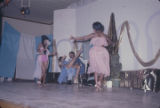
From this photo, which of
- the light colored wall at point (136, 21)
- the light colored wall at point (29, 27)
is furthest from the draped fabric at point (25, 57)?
the light colored wall at point (136, 21)

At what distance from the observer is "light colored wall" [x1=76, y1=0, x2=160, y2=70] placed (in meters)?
6.05

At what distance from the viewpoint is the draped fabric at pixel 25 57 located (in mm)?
10445

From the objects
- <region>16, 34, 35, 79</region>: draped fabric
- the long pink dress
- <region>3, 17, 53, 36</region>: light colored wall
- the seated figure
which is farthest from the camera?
<region>3, 17, 53, 36</region>: light colored wall

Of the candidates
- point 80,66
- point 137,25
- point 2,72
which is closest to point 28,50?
point 2,72

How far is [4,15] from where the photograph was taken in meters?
11.1

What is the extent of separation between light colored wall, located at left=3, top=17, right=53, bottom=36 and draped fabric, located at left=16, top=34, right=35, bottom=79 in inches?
36.3

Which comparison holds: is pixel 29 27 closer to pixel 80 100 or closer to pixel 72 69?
pixel 72 69

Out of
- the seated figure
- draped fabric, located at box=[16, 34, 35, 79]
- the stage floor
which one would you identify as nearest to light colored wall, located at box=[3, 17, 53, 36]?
draped fabric, located at box=[16, 34, 35, 79]

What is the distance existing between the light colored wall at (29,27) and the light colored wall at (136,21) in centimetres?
470

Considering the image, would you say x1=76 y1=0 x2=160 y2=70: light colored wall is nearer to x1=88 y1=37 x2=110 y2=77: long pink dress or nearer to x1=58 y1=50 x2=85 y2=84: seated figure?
x1=58 y1=50 x2=85 y2=84: seated figure

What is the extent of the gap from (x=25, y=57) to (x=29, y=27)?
201 centimetres

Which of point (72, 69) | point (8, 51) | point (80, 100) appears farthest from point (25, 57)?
point (80, 100)

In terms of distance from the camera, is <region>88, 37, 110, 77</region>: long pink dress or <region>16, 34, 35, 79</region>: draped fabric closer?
<region>88, 37, 110, 77</region>: long pink dress

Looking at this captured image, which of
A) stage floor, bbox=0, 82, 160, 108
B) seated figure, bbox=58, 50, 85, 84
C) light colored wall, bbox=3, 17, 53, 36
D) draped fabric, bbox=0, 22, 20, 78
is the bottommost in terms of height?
stage floor, bbox=0, 82, 160, 108
